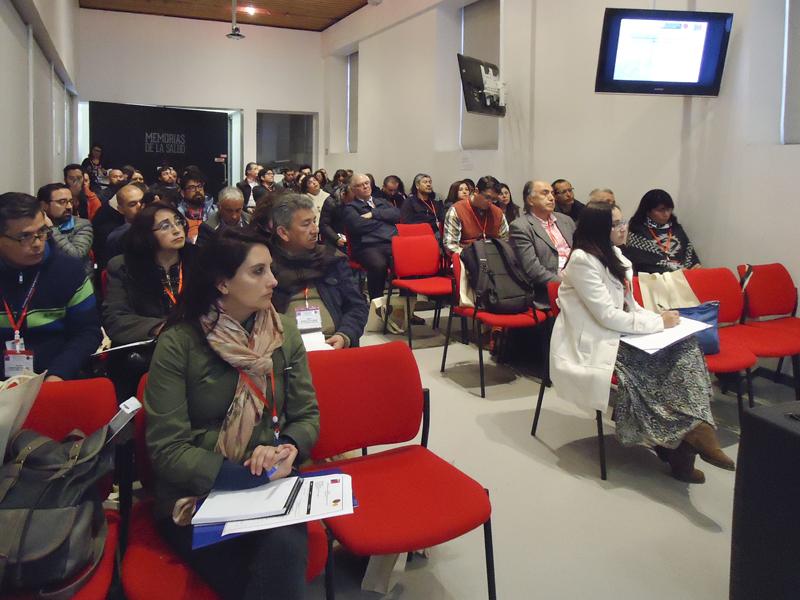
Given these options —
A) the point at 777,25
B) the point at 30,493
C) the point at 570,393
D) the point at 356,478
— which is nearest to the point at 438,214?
the point at 777,25

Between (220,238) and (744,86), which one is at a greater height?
(744,86)

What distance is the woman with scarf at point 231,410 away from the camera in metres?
1.60

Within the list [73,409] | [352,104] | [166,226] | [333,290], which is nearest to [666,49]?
[333,290]

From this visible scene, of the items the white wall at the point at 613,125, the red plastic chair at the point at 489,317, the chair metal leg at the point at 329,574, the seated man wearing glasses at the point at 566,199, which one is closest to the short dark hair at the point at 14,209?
the chair metal leg at the point at 329,574

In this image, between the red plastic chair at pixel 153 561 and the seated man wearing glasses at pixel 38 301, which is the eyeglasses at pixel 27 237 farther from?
the red plastic chair at pixel 153 561

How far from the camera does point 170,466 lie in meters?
1.68

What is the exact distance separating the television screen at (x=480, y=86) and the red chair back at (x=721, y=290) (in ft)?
11.9

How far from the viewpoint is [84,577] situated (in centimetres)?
148

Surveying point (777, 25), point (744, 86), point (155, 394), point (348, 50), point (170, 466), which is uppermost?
point (348, 50)

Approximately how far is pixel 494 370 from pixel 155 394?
356 centimetres

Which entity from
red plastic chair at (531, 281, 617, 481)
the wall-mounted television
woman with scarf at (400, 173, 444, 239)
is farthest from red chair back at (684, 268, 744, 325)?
woman with scarf at (400, 173, 444, 239)

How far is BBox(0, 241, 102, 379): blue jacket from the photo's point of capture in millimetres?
2348

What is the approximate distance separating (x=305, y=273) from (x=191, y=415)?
4.06 feet

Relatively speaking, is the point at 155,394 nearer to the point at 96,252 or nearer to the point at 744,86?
the point at 96,252
